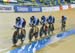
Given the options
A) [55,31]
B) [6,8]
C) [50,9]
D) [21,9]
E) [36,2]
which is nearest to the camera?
[6,8]

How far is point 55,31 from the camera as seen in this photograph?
2666mm

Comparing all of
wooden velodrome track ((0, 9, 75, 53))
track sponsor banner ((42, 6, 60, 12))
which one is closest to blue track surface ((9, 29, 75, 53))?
wooden velodrome track ((0, 9, 75, 53))

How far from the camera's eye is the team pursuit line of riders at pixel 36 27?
1.99 metres

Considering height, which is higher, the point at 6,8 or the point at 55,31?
the point at 6,8

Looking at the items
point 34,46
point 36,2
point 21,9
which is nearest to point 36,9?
point 36,2

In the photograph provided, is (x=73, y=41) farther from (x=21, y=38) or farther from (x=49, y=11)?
(x=21, y=38)

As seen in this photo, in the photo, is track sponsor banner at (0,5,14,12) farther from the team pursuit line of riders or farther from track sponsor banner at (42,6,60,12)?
track sponsor banner at (42,6,60,12)

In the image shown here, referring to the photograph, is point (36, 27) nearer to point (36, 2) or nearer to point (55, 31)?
point (36, 2)

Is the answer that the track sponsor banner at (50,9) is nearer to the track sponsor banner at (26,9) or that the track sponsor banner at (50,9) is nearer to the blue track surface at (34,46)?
the track sponsor banner at (26,9)

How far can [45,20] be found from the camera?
2.40m

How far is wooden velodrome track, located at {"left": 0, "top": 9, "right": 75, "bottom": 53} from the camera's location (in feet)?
6.35

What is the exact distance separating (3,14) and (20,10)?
0.17m

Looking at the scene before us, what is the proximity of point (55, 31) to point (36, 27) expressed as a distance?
475 mm

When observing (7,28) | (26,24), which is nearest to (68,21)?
(26,24)
